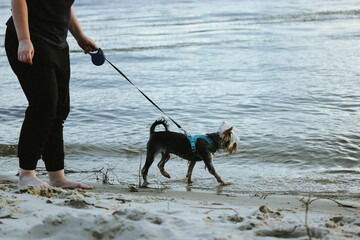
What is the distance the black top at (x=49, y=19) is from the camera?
13.5ft

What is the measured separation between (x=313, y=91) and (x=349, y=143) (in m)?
3.20

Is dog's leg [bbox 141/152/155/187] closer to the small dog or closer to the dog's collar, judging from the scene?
the small dog

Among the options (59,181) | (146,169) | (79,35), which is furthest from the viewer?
(146,169)

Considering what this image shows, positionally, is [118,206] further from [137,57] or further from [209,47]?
[209,47]

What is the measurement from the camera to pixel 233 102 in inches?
371

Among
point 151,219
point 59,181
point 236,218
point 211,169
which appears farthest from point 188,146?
point 151,219

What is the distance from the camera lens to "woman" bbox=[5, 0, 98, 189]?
397 cm

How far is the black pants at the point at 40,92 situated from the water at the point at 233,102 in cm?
133

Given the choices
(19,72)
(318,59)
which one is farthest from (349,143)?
(318,59)

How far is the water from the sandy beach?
1.37 meters

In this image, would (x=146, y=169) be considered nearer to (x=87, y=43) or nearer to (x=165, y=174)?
(x=165, y=174)

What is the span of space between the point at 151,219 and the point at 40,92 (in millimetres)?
1631

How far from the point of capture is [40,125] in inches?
168

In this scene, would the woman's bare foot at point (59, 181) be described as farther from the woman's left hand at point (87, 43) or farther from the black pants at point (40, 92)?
the woman's left hand at point (87, 43)
